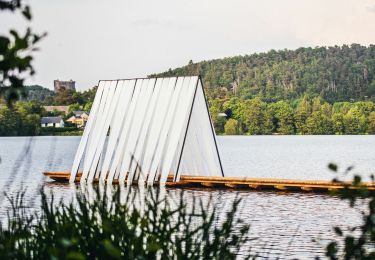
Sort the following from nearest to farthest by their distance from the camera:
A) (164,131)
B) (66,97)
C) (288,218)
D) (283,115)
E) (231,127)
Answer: (288,218), (164,131), (66,97), (283,115), (231,127)

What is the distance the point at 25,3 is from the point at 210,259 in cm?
177

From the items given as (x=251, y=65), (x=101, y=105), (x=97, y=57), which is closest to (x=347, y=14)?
(x=97, y=57)

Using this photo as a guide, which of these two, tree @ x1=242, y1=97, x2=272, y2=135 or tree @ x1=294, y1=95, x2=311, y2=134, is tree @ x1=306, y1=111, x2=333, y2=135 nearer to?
tree @ x1=294, y1=95, x2=311, y2=134

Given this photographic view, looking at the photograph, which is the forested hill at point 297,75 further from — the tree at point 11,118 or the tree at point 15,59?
the tree at point 15,59

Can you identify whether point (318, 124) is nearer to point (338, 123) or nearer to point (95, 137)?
point (338, 123)

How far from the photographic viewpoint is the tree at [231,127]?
7869 centimetres

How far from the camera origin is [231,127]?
81125 millimetres

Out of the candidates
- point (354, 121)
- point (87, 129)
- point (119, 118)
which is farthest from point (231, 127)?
point (119, 118)

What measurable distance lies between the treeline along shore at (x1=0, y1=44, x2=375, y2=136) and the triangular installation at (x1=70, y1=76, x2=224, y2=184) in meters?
55.2

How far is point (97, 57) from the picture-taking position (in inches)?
2315

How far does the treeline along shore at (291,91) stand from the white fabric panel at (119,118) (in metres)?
55.2

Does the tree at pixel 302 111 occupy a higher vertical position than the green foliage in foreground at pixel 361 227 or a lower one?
lower

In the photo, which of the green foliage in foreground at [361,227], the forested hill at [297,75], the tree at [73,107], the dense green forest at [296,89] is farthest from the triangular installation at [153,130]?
the forested hill at [297,75]

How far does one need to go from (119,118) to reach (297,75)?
6203 cm
